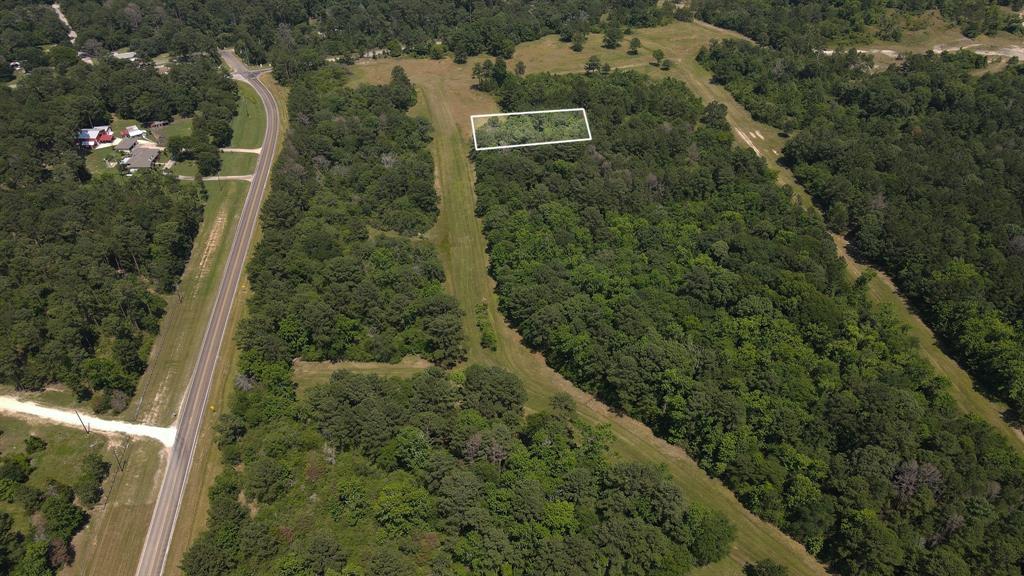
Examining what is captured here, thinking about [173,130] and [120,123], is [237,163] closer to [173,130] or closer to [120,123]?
[173,130]

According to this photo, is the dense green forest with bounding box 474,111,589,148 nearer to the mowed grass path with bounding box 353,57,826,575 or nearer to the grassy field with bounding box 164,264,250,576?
the mowed grass path with bounding box 353,57,826,575

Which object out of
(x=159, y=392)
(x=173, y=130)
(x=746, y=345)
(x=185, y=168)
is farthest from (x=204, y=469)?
(x=173, y=130)

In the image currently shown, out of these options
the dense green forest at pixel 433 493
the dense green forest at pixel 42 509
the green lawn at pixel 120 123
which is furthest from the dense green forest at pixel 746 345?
the green lawn at pixel 120 123

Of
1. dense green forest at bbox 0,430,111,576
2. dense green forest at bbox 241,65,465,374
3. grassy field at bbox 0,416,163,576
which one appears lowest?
grassy field at bbox 0,416,163,576

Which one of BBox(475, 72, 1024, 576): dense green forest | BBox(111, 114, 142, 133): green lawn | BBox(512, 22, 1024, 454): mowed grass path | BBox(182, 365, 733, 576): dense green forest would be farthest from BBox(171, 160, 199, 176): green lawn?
BBox(512, 22, 1024, 454): mowed grass path

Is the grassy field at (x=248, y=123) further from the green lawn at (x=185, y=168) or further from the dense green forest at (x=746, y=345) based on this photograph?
the dense green forest at (x=746, y=345)

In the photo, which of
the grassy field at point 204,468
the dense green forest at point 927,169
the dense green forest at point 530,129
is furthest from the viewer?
the dense green forest at point 530,129

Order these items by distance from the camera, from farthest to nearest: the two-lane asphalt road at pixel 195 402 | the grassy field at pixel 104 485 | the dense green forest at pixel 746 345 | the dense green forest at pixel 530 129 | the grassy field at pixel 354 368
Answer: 1. the dense green forest at pixel 530 129
2. the grassy field at pixel 354 368
3. the two-lane asphalt road at pixel 195 402
4. the dense green forest at pixel 746 345
5. the grassy field at pixel 104 485
